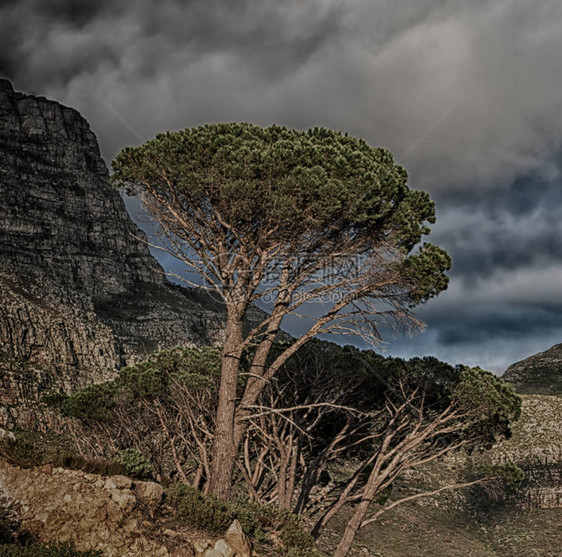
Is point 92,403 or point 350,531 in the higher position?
point 92,403

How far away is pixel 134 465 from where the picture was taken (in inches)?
326

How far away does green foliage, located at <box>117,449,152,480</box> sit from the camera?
8119 mm

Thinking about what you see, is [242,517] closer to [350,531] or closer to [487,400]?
[350,531]

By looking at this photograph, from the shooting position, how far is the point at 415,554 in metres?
25.0

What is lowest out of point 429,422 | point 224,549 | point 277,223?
point 224,549

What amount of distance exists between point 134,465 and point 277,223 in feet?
18.9

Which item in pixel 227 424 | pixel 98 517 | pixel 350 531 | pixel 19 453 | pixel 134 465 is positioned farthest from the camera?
pixel 350 531

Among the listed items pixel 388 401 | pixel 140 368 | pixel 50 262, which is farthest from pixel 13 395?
pixel 50 262

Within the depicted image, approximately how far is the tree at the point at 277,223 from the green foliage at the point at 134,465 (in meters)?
1.77

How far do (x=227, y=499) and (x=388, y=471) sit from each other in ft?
20.2

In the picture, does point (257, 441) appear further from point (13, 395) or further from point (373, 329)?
point (13, 395)

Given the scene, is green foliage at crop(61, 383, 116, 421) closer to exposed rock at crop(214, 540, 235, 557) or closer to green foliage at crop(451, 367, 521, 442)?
exposed rock at crop(214, 540, 235, 557)

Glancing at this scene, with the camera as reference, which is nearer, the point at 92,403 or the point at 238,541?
the point at 238,541

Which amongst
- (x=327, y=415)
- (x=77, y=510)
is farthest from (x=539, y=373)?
(x=77, y=510)
